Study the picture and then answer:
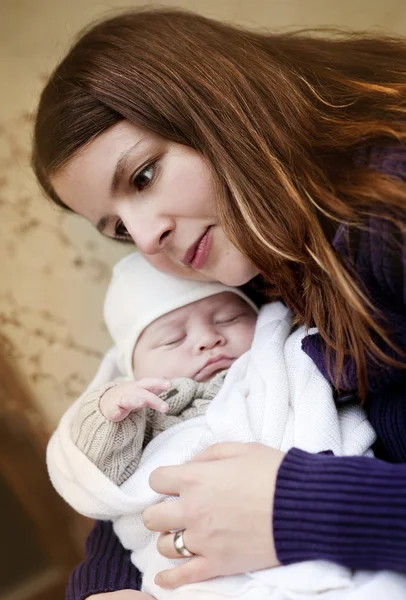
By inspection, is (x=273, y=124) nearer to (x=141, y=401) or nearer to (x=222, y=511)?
(x=141, y=401)

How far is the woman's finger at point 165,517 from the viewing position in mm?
951

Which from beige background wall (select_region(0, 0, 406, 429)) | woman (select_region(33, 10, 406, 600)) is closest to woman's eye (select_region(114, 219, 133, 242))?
woman (select_region(33, 10, 406, 600))

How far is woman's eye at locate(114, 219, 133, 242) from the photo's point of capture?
1.28 metres

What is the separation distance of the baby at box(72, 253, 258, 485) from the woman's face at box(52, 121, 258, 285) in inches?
6.2

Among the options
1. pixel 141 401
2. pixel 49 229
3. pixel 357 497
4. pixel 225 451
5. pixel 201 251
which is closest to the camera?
pixel 357 497

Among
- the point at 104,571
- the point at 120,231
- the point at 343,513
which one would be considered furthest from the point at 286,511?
the point at 120,231

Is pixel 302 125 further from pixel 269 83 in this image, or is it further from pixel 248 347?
pixel 248 347

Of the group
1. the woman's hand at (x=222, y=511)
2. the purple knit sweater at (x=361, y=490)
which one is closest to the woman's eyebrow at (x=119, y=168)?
the purple knit sweater at (x=361, y=490)

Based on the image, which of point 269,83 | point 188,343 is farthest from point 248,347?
point 269,83

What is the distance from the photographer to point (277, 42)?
1.18 m

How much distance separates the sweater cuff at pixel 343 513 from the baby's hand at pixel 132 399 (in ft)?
1.00

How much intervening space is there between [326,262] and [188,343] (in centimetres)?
45

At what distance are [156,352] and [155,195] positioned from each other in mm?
387

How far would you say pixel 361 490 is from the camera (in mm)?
833
